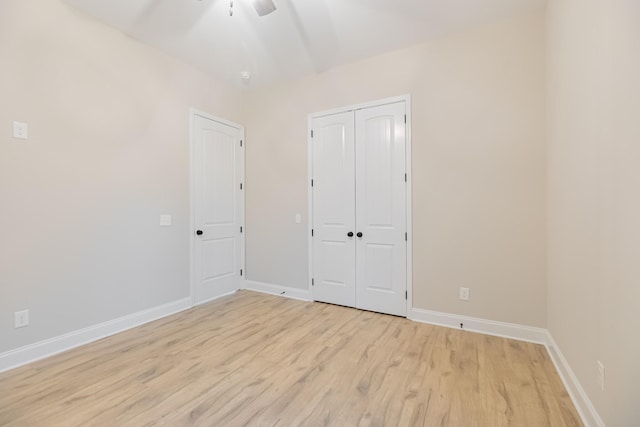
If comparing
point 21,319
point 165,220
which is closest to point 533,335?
point 165,220

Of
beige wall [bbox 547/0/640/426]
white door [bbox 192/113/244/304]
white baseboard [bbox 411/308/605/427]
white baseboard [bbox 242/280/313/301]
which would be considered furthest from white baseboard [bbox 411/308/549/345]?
white door [bbox 192/113/244/304]

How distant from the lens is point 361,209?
3443 millimetres

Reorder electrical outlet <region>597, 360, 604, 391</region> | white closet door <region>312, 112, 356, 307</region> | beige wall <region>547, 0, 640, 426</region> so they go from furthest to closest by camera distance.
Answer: white closet door <region>312, 112, 356, 307</region> < electrical outlet <region>597, 360, 604, 391</region> < beige wall <region>547, 0, 640, 426</region>

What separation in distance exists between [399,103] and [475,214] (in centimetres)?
151

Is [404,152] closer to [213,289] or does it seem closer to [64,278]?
[213,289]

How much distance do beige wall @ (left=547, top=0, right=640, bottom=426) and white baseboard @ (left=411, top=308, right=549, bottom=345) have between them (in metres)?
0.36

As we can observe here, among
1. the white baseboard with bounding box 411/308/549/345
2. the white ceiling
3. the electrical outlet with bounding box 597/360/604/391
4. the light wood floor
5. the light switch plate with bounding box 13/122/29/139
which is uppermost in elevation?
the white ceiling

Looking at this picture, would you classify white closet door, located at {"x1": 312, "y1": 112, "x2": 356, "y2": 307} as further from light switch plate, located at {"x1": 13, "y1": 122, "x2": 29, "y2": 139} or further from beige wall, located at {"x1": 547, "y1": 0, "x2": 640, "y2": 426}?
light switch plate, located at {"x1": 13, "y1": 122, "x2": 29, "y2": 139}

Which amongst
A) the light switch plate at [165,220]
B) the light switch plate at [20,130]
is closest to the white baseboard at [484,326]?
the light switch plate at [165,220]

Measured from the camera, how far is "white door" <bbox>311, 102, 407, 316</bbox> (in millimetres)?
3230

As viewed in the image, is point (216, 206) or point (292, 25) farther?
point (216, 206)

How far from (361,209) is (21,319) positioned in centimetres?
330

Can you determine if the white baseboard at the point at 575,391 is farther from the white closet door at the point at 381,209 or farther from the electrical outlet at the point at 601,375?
the white closet door at the point at 381,209

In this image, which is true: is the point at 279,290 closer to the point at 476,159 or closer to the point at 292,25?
the point at 476,159
